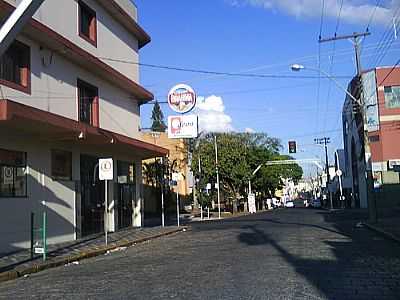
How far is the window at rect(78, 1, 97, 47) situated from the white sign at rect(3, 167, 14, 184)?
28.3 ft

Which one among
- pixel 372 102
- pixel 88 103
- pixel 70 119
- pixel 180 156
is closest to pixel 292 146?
pixel 372 102

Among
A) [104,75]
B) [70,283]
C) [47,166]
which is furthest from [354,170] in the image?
[70,283]

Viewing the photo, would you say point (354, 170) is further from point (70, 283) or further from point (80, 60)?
point (70, 283)

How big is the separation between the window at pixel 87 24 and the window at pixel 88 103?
2190mm

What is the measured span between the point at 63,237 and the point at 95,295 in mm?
13214

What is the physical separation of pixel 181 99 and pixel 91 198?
32.1ft

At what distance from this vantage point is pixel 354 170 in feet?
252

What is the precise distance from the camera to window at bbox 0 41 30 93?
19391 mm

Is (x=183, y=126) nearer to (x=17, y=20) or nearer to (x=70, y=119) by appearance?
(x=70, y=119)

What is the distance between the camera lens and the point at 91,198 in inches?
1031

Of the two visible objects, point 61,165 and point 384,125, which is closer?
point 61,165

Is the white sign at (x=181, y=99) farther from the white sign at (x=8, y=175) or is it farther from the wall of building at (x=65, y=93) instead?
the white sign at (x=8, y=175)

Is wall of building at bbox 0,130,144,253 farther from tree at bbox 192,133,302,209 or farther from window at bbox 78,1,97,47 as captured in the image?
tree at bbox 192,133,302,209

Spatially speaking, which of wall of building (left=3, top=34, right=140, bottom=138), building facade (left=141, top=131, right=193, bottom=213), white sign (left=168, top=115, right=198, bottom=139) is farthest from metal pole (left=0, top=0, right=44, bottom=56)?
building facade (left=141, top=131, right=193, bottom=213)
